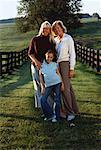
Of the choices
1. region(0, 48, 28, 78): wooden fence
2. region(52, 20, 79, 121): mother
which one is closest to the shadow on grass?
region(52, 20, 79, 121): mother

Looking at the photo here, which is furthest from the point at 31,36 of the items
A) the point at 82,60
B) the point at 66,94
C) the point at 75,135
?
the point at 75,135

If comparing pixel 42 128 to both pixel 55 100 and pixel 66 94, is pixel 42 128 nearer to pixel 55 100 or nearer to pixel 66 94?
pixel 55 100

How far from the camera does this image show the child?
7836 millimetres

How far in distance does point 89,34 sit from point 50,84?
2032 inches

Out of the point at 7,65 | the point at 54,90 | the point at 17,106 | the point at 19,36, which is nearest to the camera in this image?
the point at 54,90

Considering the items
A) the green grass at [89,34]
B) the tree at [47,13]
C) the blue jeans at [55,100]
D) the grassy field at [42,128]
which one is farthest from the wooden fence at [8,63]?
the tree at [47,13]

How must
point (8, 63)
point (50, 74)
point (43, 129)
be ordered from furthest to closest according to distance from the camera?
point (8, 63), point (50, 74), point (43, 129)

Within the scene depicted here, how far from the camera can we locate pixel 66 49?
7.96 metres

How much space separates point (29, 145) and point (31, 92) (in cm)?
497

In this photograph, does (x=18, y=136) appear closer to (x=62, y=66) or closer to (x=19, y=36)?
(x=62, y=66)

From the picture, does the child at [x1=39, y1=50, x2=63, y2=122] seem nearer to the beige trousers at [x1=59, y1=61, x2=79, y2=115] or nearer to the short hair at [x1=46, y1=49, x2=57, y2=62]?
the short hair at [x1=46, y1=49, x2=57, y2=62]

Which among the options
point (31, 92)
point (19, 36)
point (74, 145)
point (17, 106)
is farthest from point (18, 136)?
point (19, 36)

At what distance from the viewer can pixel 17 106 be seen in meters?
9.50

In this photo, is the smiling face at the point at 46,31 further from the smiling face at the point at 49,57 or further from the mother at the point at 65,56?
the smiling face at the point at 49,57
